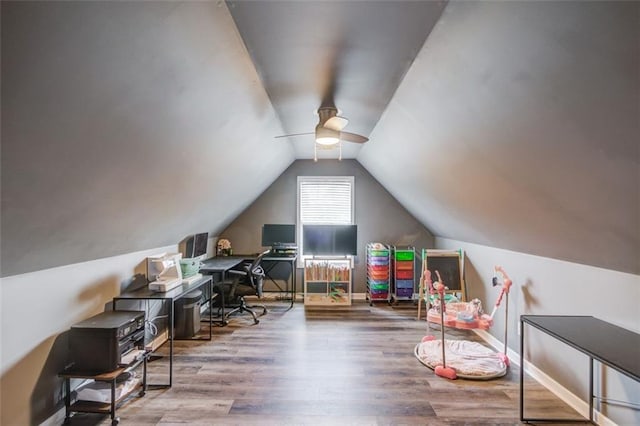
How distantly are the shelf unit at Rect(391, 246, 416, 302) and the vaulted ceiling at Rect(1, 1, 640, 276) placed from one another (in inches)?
84.4

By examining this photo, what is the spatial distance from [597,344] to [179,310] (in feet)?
12.7

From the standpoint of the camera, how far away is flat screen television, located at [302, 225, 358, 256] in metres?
4.98

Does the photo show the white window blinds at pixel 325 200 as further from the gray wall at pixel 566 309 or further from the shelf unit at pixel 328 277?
the gray wall at pixel 566 309

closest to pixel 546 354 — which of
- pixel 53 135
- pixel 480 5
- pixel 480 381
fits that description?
pixel 480 381

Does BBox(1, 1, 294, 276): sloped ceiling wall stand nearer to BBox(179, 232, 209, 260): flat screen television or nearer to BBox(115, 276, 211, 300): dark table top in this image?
BBox(115, 276, 211, 300): dark table top

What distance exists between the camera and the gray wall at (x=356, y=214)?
17.4ft

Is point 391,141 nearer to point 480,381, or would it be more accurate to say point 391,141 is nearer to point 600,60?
point 600,60

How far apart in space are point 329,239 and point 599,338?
3591mm

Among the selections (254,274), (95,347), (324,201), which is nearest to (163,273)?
(95,347)

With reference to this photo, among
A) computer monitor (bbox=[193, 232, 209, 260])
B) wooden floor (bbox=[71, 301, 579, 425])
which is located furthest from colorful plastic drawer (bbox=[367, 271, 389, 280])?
computer monitor (bbox=[193, 232, 209, 260])

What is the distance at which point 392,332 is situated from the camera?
12.3 ft

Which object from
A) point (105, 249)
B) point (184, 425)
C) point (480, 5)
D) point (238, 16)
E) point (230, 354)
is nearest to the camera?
point (480, 5)

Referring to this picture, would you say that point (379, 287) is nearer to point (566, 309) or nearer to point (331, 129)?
point (566, 309)

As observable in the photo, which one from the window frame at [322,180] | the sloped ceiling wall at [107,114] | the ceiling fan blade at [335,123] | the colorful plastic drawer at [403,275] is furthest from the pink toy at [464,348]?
the sloped ceiling wall at [107,114]
